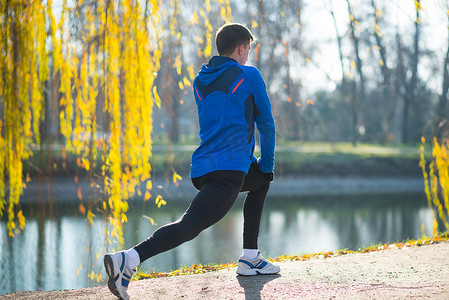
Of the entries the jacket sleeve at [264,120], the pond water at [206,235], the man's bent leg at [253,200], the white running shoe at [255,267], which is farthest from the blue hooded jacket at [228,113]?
the pond water at [206,235]

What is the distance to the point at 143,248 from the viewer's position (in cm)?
236

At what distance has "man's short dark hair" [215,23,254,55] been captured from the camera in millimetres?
2621

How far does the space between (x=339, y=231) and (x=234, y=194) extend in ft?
26.1

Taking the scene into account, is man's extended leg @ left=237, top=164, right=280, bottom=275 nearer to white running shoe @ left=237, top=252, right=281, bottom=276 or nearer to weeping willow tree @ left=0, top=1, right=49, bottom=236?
white running shoe @ left=237, top=252, right=281, bottom=276

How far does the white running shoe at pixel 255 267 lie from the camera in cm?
301

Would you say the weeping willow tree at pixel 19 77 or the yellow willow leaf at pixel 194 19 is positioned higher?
the yellow willow leaf at pixel 194 19

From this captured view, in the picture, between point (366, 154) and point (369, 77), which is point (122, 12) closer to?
point (366, 154)

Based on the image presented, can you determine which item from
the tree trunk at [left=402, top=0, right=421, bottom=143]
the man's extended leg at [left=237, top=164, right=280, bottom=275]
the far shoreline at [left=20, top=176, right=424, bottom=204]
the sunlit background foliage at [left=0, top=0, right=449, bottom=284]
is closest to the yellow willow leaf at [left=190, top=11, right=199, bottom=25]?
the sunlit background foliage at [left=0, top=0, right=449, bottom=284]

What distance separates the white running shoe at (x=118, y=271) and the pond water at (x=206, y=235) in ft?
2.73

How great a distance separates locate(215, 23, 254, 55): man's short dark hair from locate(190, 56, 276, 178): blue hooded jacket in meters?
0.07

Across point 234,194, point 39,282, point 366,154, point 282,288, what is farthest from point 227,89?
point 366,154

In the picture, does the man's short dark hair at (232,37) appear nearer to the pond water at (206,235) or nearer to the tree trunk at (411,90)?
the pond water at (206,235)

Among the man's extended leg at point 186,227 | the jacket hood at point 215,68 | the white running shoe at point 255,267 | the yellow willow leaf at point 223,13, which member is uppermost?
the yellow willow leaf at point 223,13

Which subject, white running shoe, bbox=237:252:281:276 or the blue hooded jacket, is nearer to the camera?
the blue hooded jacket
